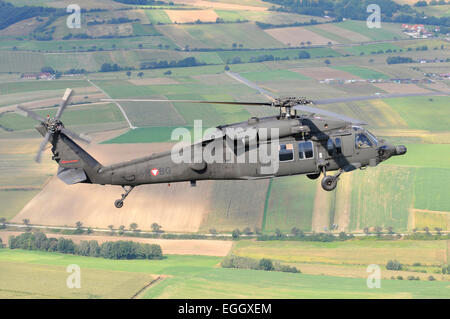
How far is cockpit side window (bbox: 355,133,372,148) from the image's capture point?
3756 cm

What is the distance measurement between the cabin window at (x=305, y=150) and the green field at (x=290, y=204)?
68348 mm

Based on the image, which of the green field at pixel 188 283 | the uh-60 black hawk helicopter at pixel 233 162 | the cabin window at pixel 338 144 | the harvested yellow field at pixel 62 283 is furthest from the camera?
the harvested yellow field at pixel 62 283

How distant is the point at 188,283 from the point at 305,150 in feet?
195

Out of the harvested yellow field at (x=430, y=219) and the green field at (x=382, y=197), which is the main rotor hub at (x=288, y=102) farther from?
the harvested yellow field at (x=430, y=219)

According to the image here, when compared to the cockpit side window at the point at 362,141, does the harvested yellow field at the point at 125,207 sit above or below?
below

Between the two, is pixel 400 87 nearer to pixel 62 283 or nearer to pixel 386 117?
pixel 386 117

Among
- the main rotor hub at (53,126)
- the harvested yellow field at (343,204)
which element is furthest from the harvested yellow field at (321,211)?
the main rotor hub at (53,126)

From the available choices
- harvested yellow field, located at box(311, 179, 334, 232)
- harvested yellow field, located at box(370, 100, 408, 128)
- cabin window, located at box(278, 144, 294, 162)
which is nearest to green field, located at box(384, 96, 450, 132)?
harvested yellow field, located at box(370, 100, 408, 128)

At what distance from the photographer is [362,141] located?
37719 millimetres

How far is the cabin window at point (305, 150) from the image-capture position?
119 feet

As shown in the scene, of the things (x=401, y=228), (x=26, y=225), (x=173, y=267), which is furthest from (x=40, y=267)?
(x=401, y=228)

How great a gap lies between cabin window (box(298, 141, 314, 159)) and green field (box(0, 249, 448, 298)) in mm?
51513

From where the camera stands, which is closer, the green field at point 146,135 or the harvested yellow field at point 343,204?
the harvested yellow field at point 343,204

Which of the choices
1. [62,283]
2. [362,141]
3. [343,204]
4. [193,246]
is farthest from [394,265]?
[362,141]
